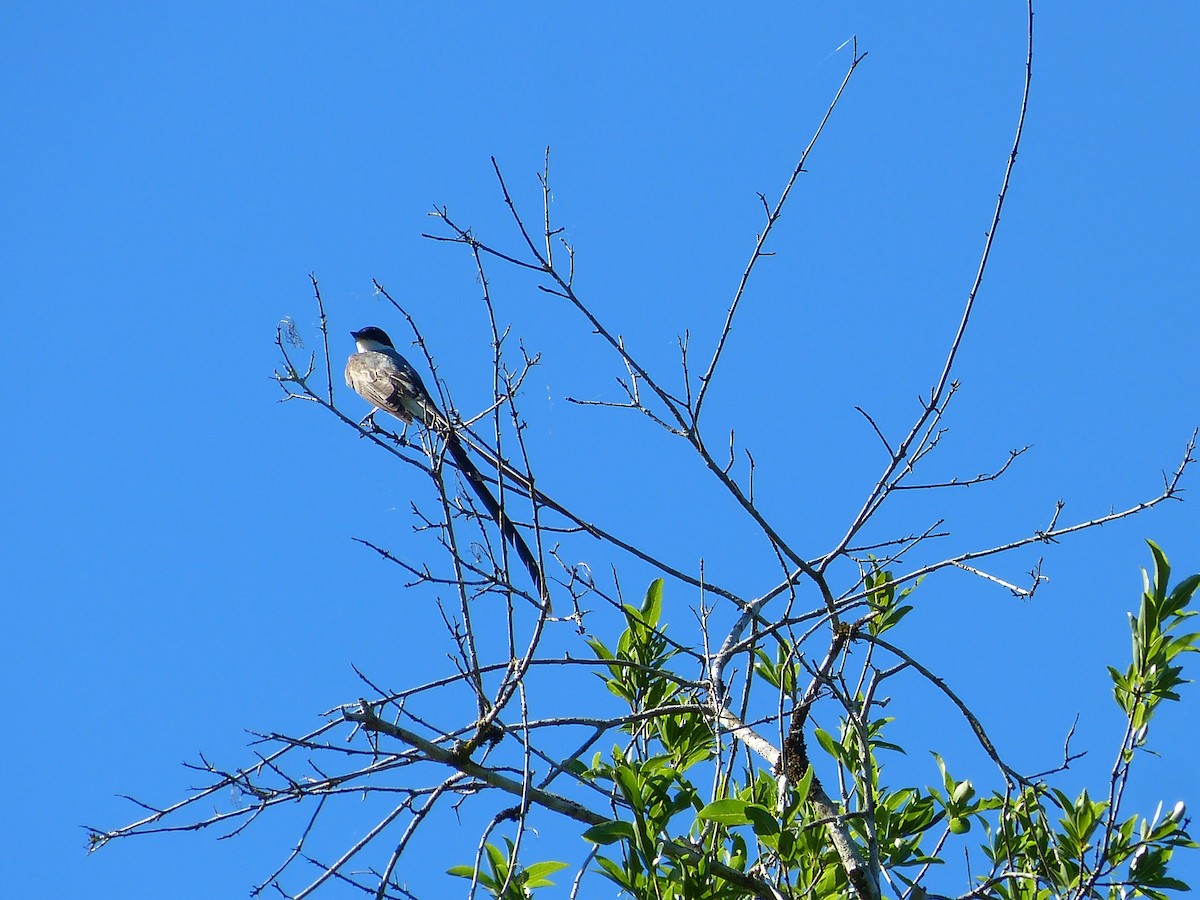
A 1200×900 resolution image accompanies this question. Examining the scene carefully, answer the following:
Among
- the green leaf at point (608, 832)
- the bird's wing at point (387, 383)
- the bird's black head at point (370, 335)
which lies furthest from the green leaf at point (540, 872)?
the bird's black head at point (370, 335)

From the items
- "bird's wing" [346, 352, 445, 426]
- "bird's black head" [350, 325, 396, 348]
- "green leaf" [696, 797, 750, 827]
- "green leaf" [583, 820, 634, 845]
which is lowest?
"green leaf" [583, 820, 634, 845]

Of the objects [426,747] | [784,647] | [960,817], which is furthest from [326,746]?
[960,817]

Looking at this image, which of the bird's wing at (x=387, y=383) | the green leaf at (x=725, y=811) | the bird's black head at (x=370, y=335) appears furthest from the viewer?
the bird's black head at (x=370, y=335)

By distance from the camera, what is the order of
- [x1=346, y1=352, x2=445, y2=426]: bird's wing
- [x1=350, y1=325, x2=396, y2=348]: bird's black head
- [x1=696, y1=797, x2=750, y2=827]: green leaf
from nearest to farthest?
[x1=696, y1=797, x2=750, y2=827]: green leaf → [x1=346, y1=352, x2=445, y2=426]: bird's wing → [x1=350, y1=325, x2=396, y2=348]: bird's black head

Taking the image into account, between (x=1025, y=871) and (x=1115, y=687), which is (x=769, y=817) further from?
(x=1115, y=687)

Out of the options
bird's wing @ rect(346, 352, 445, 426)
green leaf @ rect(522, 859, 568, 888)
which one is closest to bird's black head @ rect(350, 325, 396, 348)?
bird's wing @ rect(346, 352, 445, 426)

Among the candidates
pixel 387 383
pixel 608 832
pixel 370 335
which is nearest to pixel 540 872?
pixel 608 832

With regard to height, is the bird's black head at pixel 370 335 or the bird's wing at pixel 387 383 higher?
the bird's black head at pixel 370 335

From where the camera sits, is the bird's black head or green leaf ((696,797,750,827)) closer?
green leaf ((696,797,750,827))

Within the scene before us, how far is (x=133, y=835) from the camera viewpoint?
237 cm

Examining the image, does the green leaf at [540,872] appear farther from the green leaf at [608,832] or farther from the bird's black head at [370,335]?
the bird's black head at [370,335]

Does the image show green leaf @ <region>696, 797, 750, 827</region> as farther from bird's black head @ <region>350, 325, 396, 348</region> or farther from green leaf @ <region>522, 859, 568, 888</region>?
bird's black head @ <region>350, 325, 396, 348</region>

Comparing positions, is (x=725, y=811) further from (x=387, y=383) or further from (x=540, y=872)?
(x=387, y=383)

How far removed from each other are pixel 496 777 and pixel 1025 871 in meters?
1.18
